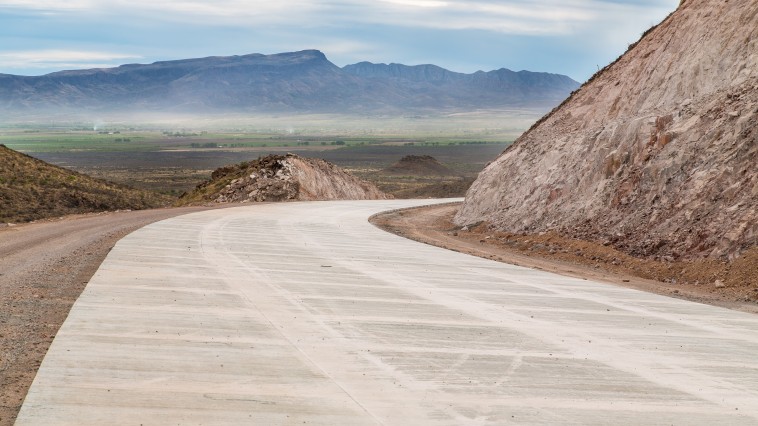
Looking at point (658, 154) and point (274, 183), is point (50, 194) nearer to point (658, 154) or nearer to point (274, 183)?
point (274, 183)

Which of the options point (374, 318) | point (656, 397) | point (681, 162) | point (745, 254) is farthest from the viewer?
point (681, 162)

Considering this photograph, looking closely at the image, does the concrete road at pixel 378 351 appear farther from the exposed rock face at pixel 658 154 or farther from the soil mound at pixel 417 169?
the soil mound at pixel 417 169

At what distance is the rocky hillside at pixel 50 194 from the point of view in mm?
47188

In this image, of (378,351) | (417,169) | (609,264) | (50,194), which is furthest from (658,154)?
(417,169)

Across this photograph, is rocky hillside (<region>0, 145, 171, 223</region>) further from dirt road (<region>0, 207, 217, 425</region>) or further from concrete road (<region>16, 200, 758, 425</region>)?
concrete road (<region>16, 200, 758, 425</region>)

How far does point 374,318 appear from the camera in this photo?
1239cm

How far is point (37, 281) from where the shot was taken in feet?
51.4

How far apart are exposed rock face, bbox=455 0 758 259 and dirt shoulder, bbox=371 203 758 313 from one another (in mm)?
446

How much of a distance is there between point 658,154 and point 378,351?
15826 mm

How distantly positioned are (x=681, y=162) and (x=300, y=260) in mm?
10214

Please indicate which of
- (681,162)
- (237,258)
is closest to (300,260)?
(237,258)

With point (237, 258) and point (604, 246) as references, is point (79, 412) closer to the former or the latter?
point (237, 258)

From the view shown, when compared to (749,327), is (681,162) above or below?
above

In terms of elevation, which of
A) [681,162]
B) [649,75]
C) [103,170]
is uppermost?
[649,75]
